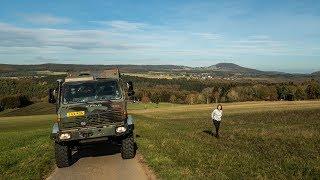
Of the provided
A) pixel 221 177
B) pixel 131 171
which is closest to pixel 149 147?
pixel 131 171

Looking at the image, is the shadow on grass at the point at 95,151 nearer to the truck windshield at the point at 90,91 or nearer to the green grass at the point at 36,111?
the truck windshield at the point at 90,91

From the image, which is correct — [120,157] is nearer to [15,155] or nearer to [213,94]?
[15,155]

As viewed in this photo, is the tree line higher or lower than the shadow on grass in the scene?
lower

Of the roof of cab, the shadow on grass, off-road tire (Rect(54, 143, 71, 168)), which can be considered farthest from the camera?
the shadow on grass

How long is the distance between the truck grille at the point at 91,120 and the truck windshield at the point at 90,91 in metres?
0.70

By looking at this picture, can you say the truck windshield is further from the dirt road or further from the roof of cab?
the dirt road

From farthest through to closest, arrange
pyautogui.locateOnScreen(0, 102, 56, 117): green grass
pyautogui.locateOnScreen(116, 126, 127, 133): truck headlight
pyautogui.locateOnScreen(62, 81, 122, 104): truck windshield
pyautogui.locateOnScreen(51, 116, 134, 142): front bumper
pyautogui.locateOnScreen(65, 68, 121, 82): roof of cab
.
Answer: pyautogui.locateOnScreen(0, 102, 56, 117): green grass, pyautogui.locateOnScreen(65, 68, 121, 82): roof of cab, pyautogui.locateOnScreen(62, 81, 122, 104): truck windshield, pyautogui.locateOnScreen(116, 126, 127, 133): truck headlight, pyautogui.locateOnScreen(51, 116, 134, 142): front bumper

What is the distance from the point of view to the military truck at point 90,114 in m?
13.9

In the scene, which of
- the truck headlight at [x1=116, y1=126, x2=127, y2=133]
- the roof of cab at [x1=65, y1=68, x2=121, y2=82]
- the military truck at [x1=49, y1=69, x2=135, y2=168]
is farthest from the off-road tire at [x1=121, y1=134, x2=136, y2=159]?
the roof of cab at [x1=65, y1=68, x2=121, y2=82]

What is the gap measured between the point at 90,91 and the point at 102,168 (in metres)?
2.87

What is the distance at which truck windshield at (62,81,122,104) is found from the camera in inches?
575

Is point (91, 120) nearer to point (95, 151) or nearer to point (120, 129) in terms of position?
point (120, 129)

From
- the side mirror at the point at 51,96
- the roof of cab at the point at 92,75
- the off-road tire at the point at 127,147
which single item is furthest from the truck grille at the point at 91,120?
the roof of cab at the point at 92,75

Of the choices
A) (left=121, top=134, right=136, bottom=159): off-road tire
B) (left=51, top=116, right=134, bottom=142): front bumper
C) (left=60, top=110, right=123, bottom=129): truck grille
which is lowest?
(left=121, top=134, right=136, bottom=159): off-road tire
